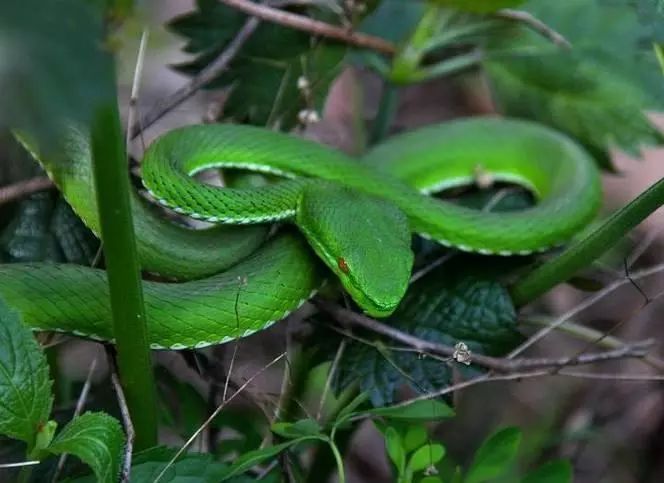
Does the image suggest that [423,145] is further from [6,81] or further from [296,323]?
[6,81]

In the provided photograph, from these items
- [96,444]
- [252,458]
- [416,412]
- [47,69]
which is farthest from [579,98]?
[47,69]

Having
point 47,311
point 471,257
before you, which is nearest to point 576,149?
point 471,257

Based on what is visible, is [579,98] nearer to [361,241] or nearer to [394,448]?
[361,241]

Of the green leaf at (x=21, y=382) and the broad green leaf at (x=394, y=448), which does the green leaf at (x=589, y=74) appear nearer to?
the broad green leaf at (x=394, y=448)

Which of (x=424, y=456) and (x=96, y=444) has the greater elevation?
(x=96, y=444)

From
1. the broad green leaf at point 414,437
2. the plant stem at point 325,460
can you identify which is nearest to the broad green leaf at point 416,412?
the broad green leaf at point 414,437

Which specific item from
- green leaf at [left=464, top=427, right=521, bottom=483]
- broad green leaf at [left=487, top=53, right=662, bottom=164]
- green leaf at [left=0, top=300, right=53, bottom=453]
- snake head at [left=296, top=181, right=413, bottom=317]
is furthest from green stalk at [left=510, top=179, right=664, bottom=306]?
green leaf at [left=0, top=300, right=53, bottom=453]

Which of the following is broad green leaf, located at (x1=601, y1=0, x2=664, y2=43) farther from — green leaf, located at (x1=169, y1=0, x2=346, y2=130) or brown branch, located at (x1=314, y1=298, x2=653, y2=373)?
green leaf, located at (x1=169, y1=0, x2=346, y2=130)
